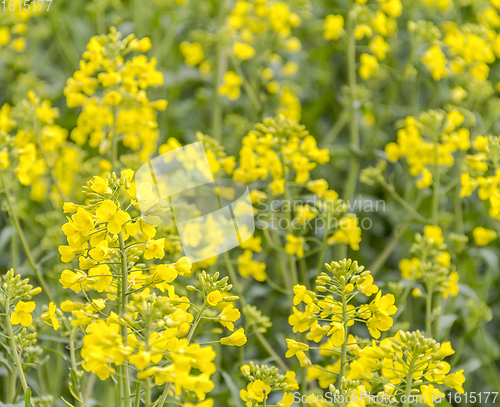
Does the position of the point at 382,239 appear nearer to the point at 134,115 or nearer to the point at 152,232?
the point at 134,115

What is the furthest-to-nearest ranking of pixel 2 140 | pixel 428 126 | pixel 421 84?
pixel 421 84 < pixel 428 126 < pixel 2 140

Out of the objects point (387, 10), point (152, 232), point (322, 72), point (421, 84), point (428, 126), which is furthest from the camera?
point (421, 84)

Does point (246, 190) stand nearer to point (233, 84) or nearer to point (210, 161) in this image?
point (210, 161)

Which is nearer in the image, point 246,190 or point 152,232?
point 152,232

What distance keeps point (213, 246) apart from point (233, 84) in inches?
51.8

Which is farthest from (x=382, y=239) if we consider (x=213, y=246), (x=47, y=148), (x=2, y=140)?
(x=2, y=140)

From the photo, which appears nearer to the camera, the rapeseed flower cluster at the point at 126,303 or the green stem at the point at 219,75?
the rapeseed flower cluster at the point at 126,303

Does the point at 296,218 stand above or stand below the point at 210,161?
below

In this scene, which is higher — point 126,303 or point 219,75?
point 219,75

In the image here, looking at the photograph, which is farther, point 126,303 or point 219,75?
point 219,75

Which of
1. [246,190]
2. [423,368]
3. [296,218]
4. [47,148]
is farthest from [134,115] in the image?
[423,368]

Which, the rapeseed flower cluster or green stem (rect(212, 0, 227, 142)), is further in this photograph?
green stem (rect(212, 0, 227, 142))

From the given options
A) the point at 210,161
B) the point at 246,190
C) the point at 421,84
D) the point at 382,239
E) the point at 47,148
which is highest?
the point at 47,148

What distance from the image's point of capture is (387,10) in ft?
9.66
